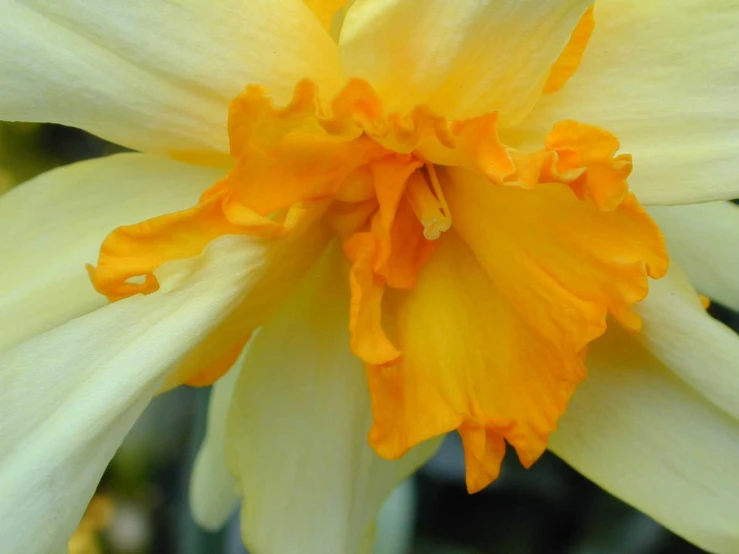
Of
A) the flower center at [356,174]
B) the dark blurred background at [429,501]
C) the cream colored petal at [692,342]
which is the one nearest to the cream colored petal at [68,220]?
the flower center at [356,174]

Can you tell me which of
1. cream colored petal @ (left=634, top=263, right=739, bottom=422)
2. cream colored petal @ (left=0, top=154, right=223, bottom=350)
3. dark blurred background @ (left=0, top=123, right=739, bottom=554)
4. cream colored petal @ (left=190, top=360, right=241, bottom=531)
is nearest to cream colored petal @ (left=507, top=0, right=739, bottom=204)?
cream colored petal @ (left=634, top=263, right=739, bottom=422)

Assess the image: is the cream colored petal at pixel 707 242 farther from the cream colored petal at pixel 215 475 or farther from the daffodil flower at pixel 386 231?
the cream colored petal at pixel 215 475

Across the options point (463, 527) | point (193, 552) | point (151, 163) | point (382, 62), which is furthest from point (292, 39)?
point (463, 527)

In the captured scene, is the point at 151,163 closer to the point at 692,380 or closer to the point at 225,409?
the point at 225,409

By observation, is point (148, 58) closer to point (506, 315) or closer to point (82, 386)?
point (82, 386)

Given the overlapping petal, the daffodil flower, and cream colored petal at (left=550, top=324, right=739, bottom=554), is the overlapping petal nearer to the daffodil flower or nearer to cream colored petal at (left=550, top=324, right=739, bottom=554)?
the daffodil flower

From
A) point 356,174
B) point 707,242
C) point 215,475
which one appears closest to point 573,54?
point 356,174
